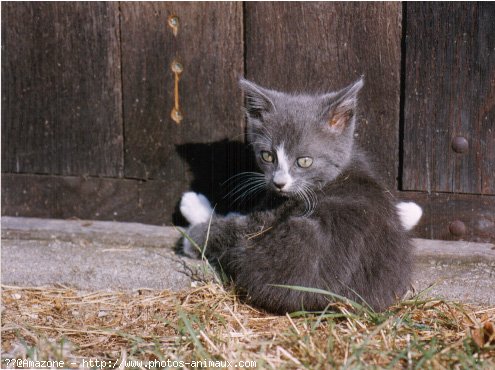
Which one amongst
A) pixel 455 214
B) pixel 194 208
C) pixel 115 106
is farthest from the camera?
pixel 115 106

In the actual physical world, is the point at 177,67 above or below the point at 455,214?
above

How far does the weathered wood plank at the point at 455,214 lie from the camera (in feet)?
9.21

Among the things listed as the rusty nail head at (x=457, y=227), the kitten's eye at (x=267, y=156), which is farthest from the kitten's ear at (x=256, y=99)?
the rusty nail head at (x=457, y=227)

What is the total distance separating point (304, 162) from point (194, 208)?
68 centimetres

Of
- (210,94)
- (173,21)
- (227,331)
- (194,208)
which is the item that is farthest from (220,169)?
(227,331)

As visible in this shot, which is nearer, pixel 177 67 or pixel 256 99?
pixel 256 99

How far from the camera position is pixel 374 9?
275cm

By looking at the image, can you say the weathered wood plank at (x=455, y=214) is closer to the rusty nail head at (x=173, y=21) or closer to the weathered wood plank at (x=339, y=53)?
the weathered wood plank at (x=339, y=53)

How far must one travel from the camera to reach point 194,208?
2988 mm

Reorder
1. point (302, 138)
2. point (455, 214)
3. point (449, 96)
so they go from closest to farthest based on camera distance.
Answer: point (302, 138), point (449, 96), point (455, 214)

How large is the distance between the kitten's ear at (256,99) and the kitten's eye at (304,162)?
10.3 inches

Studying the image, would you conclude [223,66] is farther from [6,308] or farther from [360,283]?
[6,308]

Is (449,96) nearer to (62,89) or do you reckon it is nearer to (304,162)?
(304,162)

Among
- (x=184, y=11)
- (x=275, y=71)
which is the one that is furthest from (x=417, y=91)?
(x=184, y=11)
